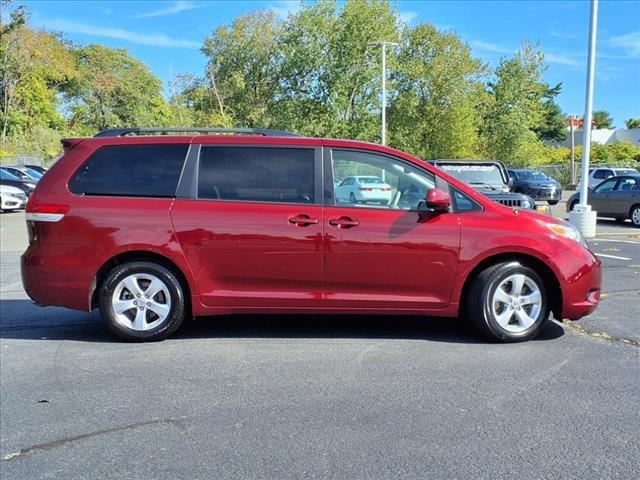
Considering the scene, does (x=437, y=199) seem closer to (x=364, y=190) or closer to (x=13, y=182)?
(x=364, y=190)

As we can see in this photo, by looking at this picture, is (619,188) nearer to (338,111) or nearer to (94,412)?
(94,412)

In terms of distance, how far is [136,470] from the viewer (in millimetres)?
3094

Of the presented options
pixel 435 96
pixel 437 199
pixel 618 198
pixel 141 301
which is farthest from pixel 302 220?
pixel 435 96

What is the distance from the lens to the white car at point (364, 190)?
5.12m

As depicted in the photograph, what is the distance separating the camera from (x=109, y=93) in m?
64.1

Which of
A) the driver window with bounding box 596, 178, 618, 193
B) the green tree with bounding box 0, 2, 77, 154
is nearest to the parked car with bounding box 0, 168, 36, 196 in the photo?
the driver window with bounding box 596, 178, 618, 193

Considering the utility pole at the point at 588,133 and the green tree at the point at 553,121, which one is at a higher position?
the green tree at the point at 553,121

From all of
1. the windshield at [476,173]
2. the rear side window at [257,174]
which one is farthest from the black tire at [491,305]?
the windshield at [476,173]

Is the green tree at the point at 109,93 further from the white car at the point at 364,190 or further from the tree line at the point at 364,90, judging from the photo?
the white car at the point at 364,190

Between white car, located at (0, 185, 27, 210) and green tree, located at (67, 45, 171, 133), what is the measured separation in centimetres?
4361

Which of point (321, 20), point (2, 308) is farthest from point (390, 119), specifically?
point (2, 308)

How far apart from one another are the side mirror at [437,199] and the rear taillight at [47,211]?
10.3 ft

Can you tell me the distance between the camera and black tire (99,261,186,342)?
5.15 metres

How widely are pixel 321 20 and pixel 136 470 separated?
4159 cm
